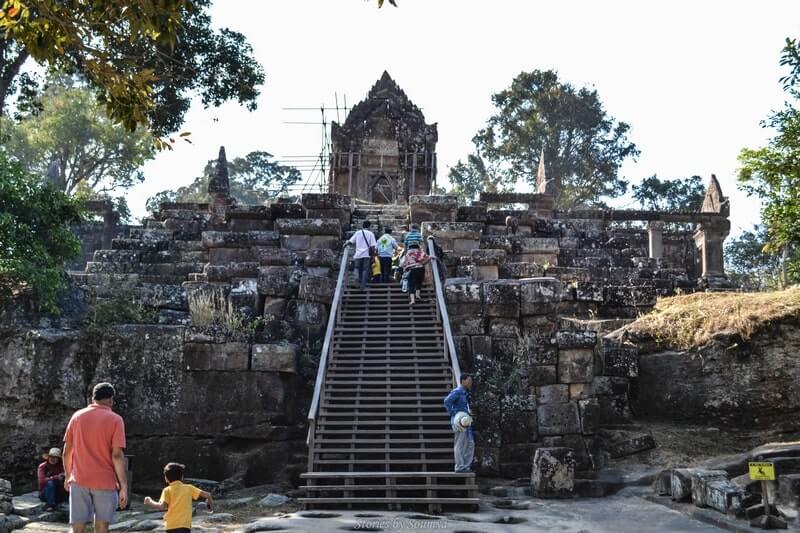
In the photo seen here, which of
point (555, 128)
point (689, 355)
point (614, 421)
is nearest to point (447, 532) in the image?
point (614, 421)

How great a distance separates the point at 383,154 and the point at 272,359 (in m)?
17.0

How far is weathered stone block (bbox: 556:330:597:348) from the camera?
10.9m

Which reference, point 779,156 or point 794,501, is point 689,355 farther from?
point 794,501

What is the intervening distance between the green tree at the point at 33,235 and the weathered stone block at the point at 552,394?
21.7ft

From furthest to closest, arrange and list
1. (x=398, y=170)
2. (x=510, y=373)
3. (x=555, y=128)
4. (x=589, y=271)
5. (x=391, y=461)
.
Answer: (x=555, y=128) < (x=398, y=170) < (x=589, y=271) < (x=510, y=373) < (x=391, y=461)

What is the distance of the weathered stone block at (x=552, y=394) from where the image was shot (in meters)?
10.9

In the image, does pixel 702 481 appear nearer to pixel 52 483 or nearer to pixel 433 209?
pixel 52 483

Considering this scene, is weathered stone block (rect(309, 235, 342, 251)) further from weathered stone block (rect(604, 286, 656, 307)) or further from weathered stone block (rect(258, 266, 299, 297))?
weathered stone block (rect(604, 286, 656, 307))

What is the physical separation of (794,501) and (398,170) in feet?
65.5

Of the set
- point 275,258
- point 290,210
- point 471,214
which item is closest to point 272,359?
point 275,258

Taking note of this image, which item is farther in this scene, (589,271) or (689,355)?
(589,271)

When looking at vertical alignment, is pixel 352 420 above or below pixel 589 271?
below

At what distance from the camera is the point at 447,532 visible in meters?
7.22

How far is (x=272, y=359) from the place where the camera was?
10898mm
